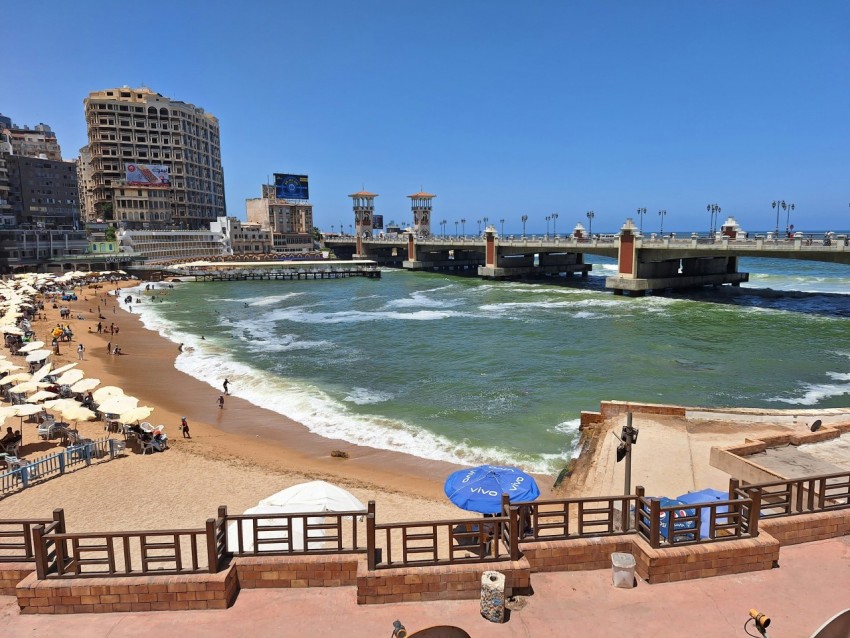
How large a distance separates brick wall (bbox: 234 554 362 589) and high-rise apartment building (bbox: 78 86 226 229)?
4968 inches

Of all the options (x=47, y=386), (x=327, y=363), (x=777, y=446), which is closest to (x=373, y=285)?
(x=327, y=363)

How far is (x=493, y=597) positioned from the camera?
23.5 feet

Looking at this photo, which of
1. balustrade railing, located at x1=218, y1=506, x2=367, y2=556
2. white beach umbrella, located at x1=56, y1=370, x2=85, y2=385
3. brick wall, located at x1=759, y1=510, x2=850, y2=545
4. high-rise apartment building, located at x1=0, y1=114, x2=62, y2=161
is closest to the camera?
balustrade railing, located at x1=218, y1=506, x2=367, y2=556

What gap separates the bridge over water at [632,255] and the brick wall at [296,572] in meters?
53.1

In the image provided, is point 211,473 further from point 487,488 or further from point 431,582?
point 431,582

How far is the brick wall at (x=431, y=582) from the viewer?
24.7 feet

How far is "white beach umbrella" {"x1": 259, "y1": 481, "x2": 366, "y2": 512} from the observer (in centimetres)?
1074

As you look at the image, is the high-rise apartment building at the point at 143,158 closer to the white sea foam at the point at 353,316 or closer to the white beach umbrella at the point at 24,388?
the white sea foam at the point at 353,316

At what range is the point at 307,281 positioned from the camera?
3824 inches

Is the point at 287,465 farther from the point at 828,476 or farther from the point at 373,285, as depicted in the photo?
the point at 373,285

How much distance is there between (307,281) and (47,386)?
75212 millimetres

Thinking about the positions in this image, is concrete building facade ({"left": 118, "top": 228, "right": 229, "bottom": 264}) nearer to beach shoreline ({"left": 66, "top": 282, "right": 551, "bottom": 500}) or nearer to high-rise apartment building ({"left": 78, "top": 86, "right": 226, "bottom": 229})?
high-rise apartment building ({"left": 78, "top": 86, "right": 226, "bottom": 229})

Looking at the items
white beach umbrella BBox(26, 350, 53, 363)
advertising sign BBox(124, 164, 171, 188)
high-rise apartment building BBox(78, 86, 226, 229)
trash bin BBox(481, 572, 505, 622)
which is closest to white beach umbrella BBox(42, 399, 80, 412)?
white beach umbrella BBox(26, 350, 53, 363)

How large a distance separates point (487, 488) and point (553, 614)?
10.9 ft
